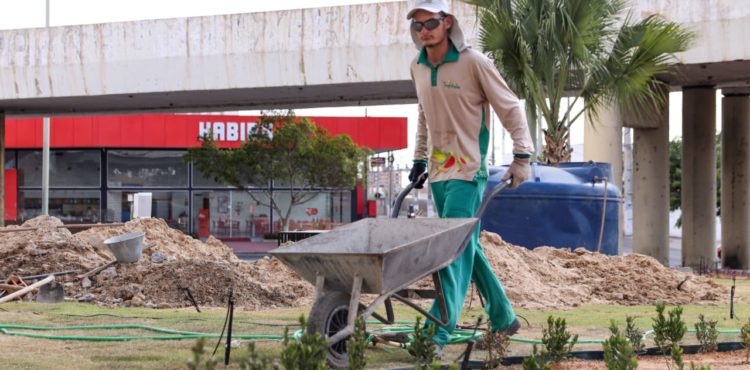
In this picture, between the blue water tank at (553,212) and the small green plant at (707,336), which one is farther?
the blue water tank at (553,212)

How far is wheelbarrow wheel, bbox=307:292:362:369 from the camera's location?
5488 mm

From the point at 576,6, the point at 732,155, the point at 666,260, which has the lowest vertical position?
the point at 666,260

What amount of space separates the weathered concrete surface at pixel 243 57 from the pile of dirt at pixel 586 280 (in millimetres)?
9250

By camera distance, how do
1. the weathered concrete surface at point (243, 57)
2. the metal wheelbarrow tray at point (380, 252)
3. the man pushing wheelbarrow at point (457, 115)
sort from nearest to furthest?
1. the metal wheelbarrow tray at point (380, 252)
2. the man pushing wheelbarrow at point (457, 115)
3. the weathered concrete surface at point (243, 57)

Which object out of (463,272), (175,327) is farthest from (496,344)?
(175,327)

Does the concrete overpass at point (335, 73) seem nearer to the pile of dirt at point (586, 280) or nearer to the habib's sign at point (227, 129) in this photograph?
the pile of dirt at point (586, 280)

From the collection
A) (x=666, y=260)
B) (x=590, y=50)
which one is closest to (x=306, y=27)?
(x=590, y=50)

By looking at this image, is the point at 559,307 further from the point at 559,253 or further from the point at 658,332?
the point at 658,332

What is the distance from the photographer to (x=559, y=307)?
33.4ft

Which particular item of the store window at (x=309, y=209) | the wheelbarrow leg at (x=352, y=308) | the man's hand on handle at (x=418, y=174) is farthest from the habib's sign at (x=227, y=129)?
the wheelbarrow leg at (x=352, y=308)

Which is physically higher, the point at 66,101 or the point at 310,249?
the point at 66,101

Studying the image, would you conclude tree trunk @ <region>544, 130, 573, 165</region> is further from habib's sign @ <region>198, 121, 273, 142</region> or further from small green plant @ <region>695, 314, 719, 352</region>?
habib's sign @ <region>198, 121, 273, 142</region>

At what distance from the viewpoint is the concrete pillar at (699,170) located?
26.4 meters

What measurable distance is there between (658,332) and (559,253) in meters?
7.82
